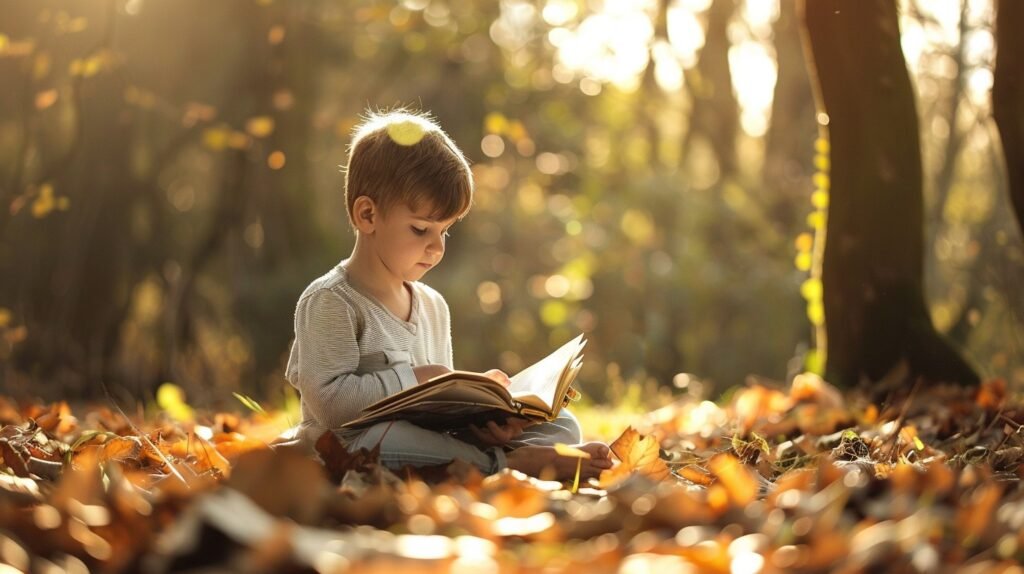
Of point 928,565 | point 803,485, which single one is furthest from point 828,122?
point 928,565

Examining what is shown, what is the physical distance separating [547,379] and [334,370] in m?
0.52

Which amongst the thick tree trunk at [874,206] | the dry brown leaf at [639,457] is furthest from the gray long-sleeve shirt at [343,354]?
the thick tree trunk at [874,206]

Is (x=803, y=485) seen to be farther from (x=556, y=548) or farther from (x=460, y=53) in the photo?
(x=460, y=53)

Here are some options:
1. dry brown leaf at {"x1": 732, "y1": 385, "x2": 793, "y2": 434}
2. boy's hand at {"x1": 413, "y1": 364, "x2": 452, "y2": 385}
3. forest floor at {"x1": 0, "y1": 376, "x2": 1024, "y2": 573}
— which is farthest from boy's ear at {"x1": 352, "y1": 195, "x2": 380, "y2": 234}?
dry brown leaf at {"x1": 732, "y1": 385, "x2": 793, "y2": 434}


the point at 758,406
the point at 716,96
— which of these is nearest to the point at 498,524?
the point at 758,406

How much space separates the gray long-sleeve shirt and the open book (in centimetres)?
11

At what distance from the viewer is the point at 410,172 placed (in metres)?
2.61

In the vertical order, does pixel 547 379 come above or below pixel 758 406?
above

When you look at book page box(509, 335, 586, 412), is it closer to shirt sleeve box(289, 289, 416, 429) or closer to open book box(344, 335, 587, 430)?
open book box(344, 335, 587, 430)

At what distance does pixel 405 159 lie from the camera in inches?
103

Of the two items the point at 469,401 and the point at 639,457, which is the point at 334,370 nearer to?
the point at 469,401

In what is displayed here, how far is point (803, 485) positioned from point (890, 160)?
2.82 metres

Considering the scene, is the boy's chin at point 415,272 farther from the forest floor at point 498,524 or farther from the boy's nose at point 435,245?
the forest floor at point 498,524

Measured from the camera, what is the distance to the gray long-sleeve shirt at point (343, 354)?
8.07ft
